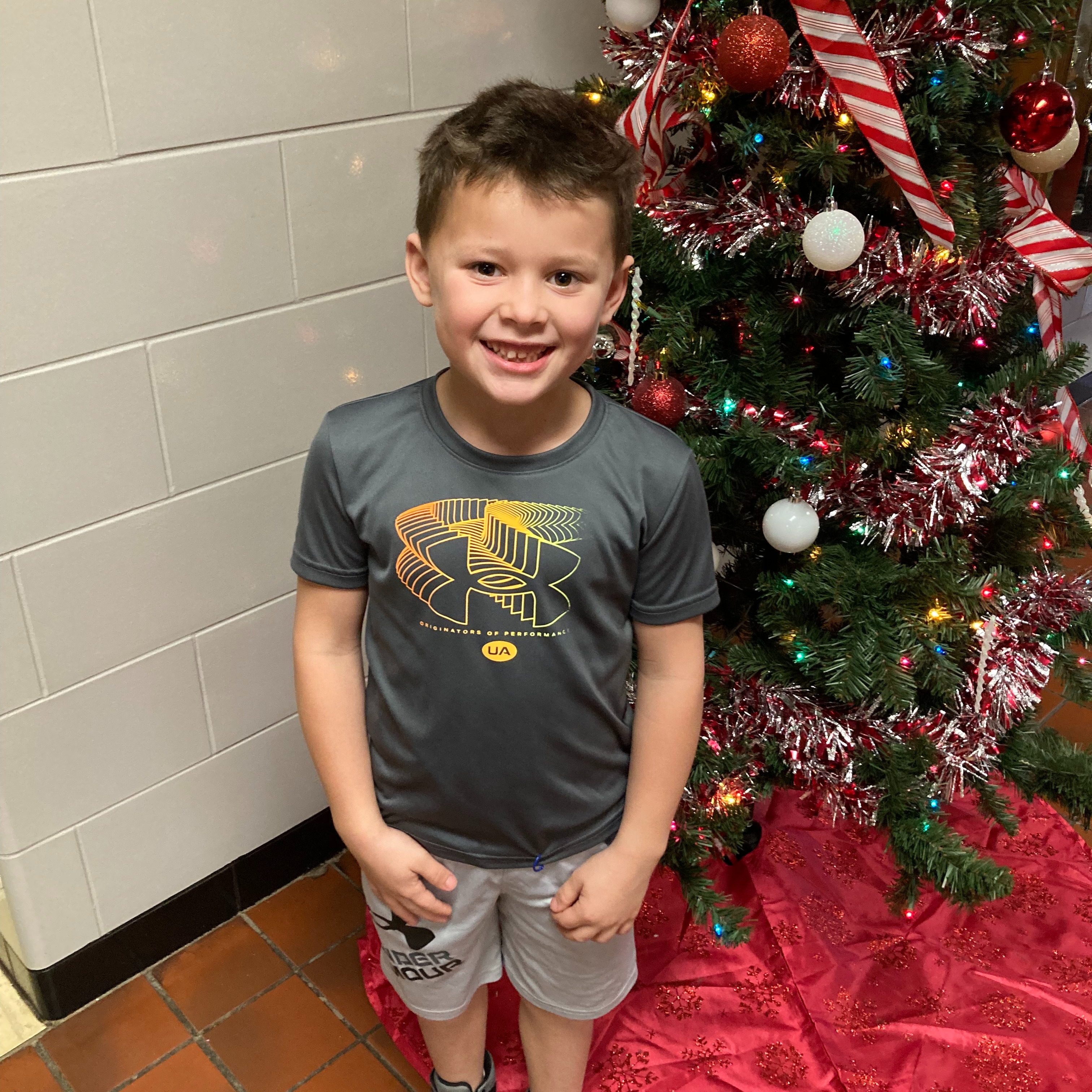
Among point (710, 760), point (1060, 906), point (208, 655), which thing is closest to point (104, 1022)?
point (208, 655)

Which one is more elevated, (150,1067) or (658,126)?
(658,126)

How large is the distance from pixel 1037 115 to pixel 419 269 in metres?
0.78

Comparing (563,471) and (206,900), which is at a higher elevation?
(563,471)

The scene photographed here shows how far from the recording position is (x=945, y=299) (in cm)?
124

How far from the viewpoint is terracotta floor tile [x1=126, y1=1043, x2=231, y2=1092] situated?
1.41m

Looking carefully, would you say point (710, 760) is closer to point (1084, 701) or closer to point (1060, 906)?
point (1084, 701)

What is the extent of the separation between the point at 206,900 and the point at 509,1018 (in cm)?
52

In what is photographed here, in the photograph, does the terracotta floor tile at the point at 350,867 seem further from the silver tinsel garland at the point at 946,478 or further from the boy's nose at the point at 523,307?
the boy's nose at the point at 523,307

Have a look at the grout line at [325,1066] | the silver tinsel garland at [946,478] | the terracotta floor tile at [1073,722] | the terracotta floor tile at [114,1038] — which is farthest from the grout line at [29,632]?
the terracotta floor tile at [1073,722]

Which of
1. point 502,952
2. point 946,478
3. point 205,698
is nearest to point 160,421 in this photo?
point 205,698

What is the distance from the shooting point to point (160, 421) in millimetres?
1311

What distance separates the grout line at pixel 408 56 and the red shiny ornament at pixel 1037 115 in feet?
2.50

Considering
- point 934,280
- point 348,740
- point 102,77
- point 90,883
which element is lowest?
point 90,883

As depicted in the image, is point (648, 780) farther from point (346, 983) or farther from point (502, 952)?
point (346, 983)
